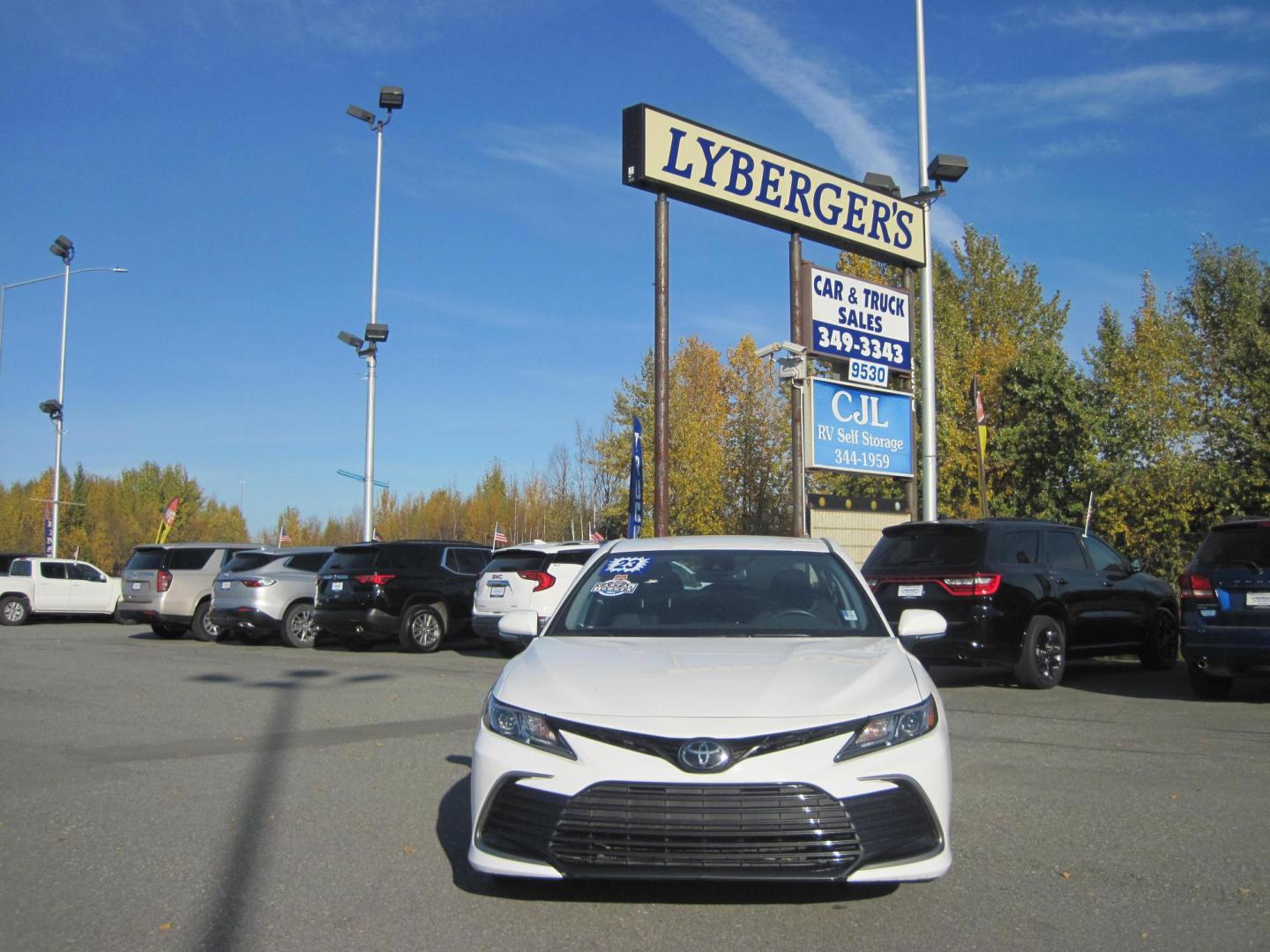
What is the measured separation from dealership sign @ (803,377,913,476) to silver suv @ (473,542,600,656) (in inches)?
183

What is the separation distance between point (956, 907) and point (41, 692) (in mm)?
10341

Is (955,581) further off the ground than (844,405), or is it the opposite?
(844,405)

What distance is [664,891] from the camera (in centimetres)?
480

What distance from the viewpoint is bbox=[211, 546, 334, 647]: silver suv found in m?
19.2

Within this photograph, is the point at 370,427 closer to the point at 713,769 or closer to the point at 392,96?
the point at 392,96

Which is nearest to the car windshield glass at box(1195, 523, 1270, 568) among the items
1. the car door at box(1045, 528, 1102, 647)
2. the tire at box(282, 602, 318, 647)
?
the car door at box(1045, 528, 1102, 647)

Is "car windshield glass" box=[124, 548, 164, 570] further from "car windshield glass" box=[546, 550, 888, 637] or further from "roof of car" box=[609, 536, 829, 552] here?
"car windshield glass" box=[546, 550, 888, 637]

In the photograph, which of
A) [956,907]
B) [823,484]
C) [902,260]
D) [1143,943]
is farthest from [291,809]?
[823,484]

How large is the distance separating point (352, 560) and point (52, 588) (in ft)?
44.1

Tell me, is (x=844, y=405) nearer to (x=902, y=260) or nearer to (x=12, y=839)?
(x=902, y=260)

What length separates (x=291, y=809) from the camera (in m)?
6.32

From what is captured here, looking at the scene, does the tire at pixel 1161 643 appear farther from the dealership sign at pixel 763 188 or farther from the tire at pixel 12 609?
the tire at pixel 12 609

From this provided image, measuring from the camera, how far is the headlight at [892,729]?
165 inches

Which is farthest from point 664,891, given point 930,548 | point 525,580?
Result: point 525,580
